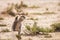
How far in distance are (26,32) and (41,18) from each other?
245 mm

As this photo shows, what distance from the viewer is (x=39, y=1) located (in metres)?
2.12

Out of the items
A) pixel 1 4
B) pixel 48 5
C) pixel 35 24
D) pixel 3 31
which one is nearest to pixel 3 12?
pixel 1 4

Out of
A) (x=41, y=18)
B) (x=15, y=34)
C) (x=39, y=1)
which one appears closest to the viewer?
(x=15, y=34)

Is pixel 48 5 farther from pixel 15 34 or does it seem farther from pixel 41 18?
pixel 15 34

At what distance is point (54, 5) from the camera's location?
2102 millimetres

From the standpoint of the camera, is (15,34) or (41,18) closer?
(15,34)

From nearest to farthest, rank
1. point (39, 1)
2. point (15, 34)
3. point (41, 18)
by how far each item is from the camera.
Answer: point (15, 34), point (41, 18), point (39, 1)

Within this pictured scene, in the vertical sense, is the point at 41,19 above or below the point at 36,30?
above

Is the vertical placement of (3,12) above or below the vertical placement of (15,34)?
above

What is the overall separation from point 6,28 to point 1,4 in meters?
0.32

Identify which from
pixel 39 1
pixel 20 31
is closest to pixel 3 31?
pixel 20 31

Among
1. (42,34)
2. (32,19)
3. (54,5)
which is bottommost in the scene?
(42,34)

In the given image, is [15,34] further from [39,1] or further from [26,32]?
[39,1]

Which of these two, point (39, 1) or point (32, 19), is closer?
point (32, 19)
